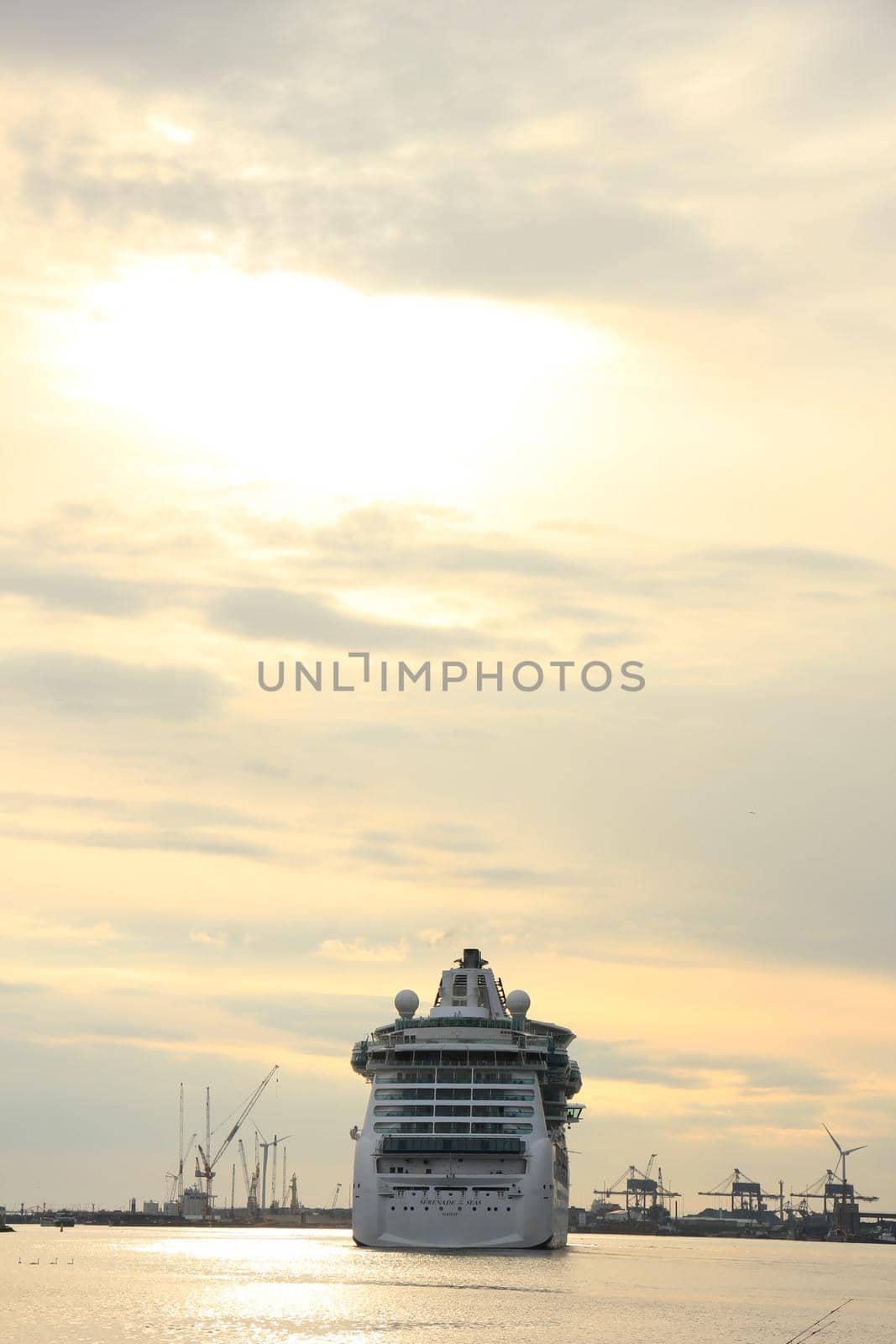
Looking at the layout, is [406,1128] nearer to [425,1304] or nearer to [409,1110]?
[409,1110]

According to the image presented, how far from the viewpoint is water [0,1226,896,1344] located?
10419 centimetres

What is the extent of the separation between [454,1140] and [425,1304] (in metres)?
23.3

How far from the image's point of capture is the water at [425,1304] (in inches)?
4102

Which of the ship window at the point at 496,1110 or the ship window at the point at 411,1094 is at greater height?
the ship window at the point at 411,1094

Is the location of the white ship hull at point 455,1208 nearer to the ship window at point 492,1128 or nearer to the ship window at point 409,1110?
the ship window at point 492,1128

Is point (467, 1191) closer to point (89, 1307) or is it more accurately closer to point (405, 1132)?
point (405, 1132)

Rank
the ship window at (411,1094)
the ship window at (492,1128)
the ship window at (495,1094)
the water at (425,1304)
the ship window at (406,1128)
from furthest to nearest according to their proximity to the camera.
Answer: the ship window at (411,1094) < the ship window at (495,1094) < the ship window at (406,1128) < the ship window at (492,1128) < the water at (425,1304)

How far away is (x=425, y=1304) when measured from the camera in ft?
368

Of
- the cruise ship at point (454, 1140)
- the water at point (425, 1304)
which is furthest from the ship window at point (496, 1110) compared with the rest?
the water at point (425, 1304)

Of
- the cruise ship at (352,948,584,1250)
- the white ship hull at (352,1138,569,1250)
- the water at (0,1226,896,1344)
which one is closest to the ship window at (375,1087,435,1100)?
the cruise ship at (352,948,584,1250)

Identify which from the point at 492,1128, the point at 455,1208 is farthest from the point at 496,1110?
the point at 455,1208

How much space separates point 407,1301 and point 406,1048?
32.5 m

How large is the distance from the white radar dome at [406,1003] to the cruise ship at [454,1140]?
557 inches

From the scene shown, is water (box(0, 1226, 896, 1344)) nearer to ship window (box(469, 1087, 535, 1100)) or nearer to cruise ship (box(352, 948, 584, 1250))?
cruise ship (box(352, 948, 584, 1250))
